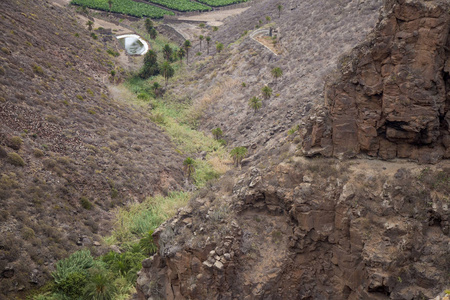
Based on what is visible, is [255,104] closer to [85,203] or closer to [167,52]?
[85,203]

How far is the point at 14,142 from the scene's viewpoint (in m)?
41.0

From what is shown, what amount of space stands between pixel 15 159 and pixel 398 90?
3462 cm

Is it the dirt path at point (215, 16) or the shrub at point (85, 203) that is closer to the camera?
the shrub at point (85, 203)

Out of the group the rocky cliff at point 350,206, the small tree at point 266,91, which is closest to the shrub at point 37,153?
the rocky cliff at point 350,206

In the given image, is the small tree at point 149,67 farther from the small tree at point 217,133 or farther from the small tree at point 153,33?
the small tree at point 217,133

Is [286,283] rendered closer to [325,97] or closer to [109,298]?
[325,97]

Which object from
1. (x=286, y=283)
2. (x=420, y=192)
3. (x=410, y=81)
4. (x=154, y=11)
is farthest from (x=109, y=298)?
(x=154, y=11)

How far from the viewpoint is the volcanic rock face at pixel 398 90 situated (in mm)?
18672

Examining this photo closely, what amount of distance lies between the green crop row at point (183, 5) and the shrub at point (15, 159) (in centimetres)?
10493

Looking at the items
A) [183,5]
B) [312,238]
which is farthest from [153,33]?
[312,238]

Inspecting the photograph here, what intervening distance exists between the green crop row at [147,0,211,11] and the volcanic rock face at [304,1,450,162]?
120869 mm

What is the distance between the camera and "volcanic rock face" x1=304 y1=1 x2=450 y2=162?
61.3ft

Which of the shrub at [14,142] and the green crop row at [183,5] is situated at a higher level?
the green crop row at [183,5]

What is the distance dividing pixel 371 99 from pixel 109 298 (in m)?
23.6
